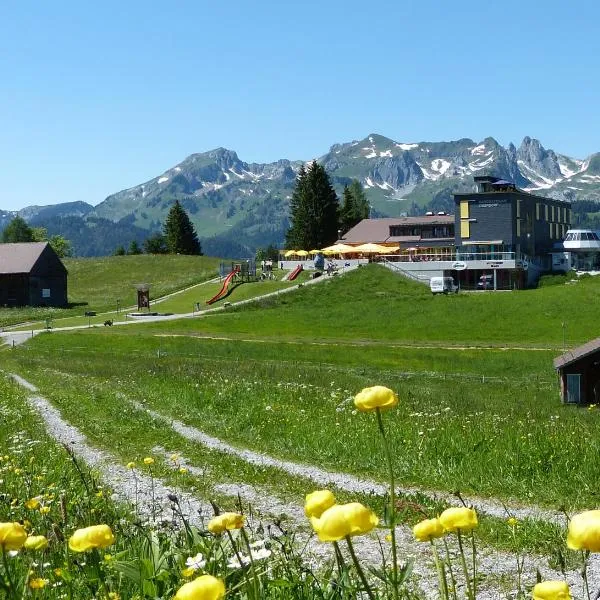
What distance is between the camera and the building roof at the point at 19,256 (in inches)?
3903

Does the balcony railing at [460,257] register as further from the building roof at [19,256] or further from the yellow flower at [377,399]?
the yellow flower at [377,399]

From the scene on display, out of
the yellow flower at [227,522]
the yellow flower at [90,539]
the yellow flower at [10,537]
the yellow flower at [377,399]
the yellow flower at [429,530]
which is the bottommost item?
the yellow flower at [227,522]

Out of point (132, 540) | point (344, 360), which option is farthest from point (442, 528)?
point (344, 360)

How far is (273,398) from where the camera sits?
2552 cm

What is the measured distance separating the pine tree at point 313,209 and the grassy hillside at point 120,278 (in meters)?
14.4

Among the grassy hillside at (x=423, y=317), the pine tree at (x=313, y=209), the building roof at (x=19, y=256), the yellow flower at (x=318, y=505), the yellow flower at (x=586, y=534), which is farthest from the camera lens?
the pine tree at (x=313, y=209)

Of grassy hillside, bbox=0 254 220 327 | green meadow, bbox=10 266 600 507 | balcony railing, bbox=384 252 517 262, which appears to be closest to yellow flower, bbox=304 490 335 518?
green meadow, bbox=10 266 600 507

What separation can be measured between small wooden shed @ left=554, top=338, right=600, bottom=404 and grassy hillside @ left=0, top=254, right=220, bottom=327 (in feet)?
207

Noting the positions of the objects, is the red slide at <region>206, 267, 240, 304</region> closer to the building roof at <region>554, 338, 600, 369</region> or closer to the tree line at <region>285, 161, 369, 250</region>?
the tree line at <region>285, 161, 369, 250</region>

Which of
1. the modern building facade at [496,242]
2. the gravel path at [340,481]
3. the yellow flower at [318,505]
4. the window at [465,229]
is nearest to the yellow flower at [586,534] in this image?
the yellow flower at [318,505]

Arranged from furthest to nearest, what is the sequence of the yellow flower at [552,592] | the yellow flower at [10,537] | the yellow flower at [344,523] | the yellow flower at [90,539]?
1. the yellow flower at [90,539]
2. the yellow flower at [10,537]
3. the yellow flower at [552,592]
4. the yellow flower at [344,523]

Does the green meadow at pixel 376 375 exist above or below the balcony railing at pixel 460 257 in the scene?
below

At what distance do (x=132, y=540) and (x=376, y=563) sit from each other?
3.45m

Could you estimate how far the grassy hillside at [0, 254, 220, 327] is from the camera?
95375mm
